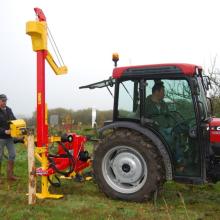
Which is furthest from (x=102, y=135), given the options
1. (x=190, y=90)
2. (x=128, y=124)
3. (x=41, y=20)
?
(x=41, y=20)

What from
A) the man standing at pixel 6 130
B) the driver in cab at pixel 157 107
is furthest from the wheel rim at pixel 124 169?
the man standing at pixel 6 130

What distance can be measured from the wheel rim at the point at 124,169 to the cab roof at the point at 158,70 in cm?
117

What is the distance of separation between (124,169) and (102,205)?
29.6 inches

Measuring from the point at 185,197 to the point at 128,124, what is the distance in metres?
1.58

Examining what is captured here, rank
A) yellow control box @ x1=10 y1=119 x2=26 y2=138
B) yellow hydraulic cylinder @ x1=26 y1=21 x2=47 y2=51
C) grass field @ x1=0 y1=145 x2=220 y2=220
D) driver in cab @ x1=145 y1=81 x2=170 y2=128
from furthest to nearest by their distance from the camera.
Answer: yellow control box @ x1=10 y1=119 x2=26 y2=138 < yellow hydraulic cylinder @ x1=26 y1=21 x2=47 y2=51 < driver in cab @ x1=145 y1=81 x2=170 y2=128 < grass field @ x1=0 y1=145 x2=220 y2=220

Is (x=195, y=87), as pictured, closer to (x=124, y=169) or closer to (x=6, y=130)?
(x=124, y=169)

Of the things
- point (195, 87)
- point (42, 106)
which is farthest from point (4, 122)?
point (195, 87)

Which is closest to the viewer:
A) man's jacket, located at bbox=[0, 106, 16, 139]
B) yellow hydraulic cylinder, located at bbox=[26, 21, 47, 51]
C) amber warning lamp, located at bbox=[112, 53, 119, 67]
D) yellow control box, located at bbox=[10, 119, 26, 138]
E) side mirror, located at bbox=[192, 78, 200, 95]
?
side mirror, located at bbox=[192, 78, 200, 95]

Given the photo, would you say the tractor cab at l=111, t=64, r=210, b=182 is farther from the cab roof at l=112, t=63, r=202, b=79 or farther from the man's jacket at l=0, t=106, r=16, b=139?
the man's jacket at l=0, t=106, r=16, b=139

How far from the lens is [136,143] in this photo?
6762 millimetres

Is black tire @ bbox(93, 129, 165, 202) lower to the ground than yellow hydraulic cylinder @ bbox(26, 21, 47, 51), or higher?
lower

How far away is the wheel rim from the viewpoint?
6.86 meters

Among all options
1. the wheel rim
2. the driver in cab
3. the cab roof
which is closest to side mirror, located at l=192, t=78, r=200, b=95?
the cab roof

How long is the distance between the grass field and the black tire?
0.19 meters
